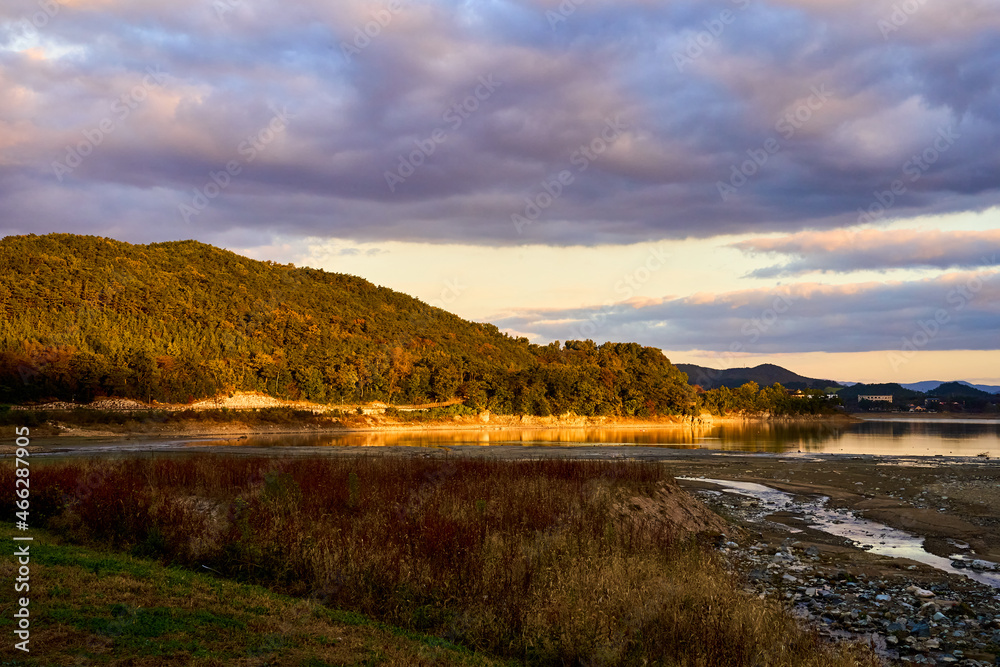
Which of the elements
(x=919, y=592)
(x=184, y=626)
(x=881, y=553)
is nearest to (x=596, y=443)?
(x=881, y=553)

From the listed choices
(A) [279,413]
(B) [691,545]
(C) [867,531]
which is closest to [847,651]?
(B) [691,545]

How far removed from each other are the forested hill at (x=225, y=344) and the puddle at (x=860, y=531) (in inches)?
3120

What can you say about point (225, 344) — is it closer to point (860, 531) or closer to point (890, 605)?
point (860, 531)

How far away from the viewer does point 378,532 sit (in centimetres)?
1256

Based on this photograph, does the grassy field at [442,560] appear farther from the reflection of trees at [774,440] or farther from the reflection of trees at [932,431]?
the reflection of trees at [932,431]

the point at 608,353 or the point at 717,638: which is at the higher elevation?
the point at 608,353

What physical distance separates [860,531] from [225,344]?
109544mm

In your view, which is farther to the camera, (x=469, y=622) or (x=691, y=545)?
(x=691, y=545)

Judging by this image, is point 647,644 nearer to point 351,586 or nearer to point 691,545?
point 351,586

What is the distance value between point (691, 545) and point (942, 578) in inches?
205

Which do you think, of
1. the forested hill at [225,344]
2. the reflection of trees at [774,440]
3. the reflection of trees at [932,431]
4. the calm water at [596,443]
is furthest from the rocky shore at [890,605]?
the forested hill at [225,344]

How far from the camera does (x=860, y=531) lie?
65.8ft

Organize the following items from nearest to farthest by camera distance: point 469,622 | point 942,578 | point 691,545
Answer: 1. point 469,622
2. point 942,578
3. point 691,545

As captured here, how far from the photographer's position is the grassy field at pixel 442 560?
9.09 meters
